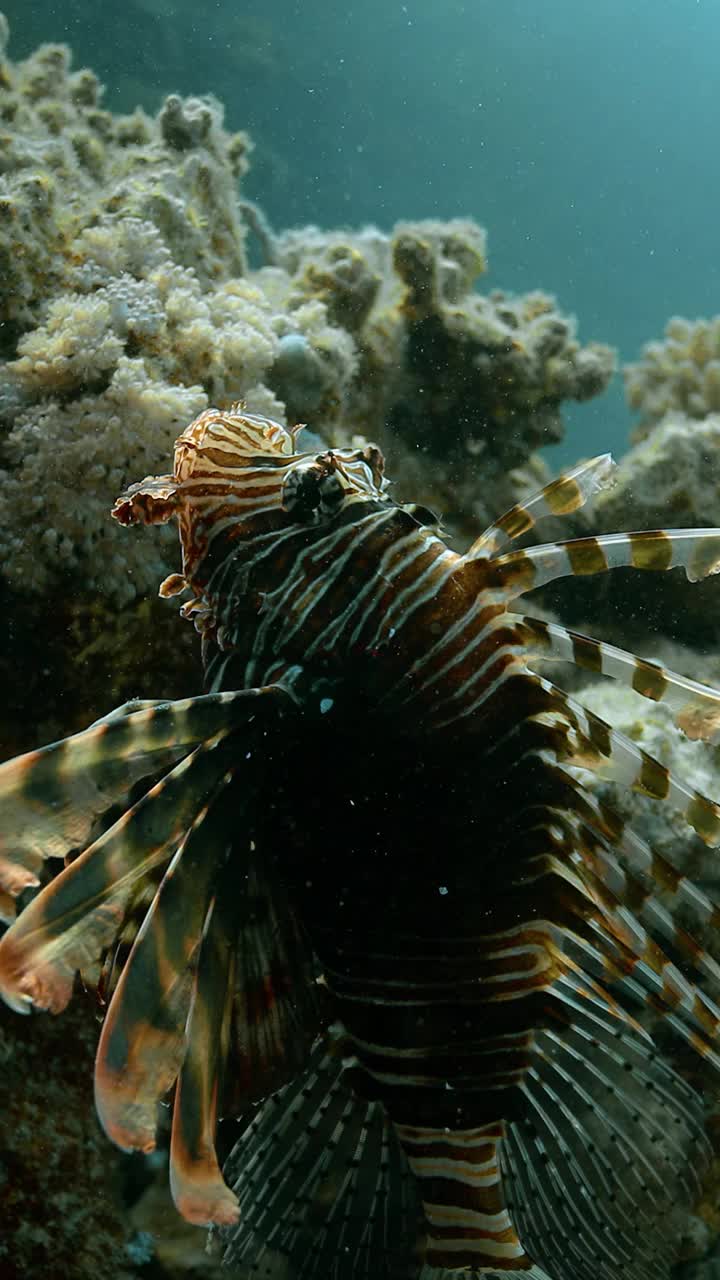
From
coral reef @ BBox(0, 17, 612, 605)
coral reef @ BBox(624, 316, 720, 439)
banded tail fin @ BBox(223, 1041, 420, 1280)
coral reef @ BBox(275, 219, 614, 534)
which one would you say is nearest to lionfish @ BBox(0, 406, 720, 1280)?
banded tail fin @ BBox(223, 1041, 420, 1280)

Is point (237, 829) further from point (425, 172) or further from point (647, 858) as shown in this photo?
point (425, 172)

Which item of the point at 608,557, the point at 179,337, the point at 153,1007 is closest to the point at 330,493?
the point at 608,557

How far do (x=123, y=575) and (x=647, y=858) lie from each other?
1.75 meters

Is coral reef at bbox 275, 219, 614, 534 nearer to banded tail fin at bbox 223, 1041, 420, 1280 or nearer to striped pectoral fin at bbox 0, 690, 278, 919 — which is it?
banded tail fin at bbox 223, 1041, 420, 1280

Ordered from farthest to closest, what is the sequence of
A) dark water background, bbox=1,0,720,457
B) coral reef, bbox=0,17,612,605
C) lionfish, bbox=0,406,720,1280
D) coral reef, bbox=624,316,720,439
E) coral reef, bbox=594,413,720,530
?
dark water background, bbox=1,0,720,457, coral reef, bbox=624,316,720,439, coral reef, bbox=594,413,720,530, coral reef, bbox=0,17,612,605, lionfish, bbox=0,406,720,1280

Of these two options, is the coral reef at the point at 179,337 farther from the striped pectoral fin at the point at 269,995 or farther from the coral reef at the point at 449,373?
the striped pectoral fin at the point at 269,995

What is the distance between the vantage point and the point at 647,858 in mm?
1577

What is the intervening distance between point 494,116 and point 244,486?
49.6m

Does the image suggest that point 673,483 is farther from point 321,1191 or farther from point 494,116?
point 494,116

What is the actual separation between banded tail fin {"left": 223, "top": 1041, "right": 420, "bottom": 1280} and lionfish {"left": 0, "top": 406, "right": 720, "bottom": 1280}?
13 cm

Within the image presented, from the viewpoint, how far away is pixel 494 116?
140 feet

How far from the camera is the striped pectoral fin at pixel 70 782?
1.13 metres

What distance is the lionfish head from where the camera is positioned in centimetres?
164

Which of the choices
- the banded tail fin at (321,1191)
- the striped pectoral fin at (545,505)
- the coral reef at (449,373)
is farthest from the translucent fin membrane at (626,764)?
the coral reef at (449,373)
